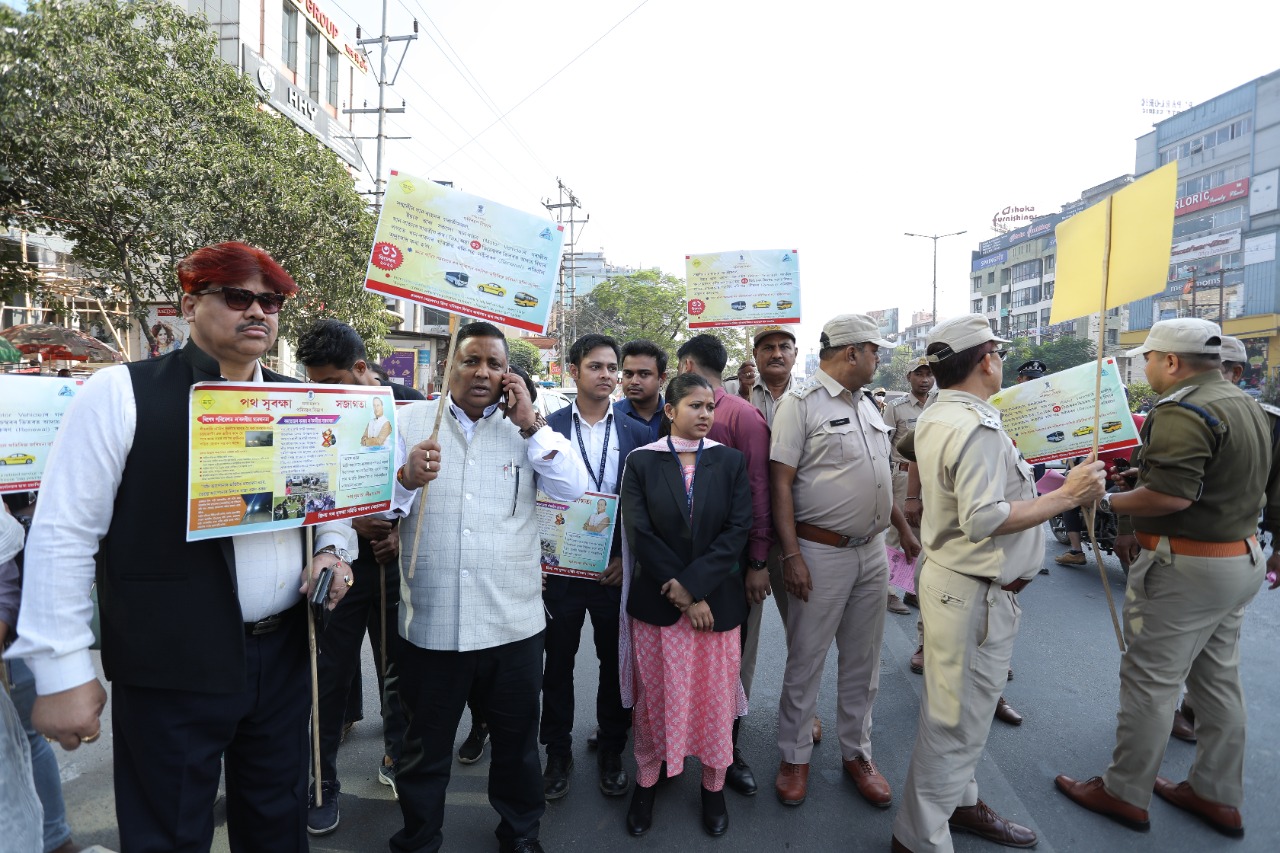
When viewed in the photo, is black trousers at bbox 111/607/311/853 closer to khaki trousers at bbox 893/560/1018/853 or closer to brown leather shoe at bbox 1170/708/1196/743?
khaki trousers at bbox 893/560/1018/853

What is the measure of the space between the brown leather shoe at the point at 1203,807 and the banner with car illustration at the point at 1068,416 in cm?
147

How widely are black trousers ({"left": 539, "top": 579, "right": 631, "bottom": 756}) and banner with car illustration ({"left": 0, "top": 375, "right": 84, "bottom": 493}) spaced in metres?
2.00

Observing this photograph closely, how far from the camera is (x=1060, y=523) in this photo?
8.36 metres

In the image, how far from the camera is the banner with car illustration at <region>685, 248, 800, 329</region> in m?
5.86

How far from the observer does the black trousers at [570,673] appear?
10.7 feet

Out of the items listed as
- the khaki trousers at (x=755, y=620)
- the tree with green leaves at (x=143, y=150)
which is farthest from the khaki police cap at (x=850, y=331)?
the tree with green leaves at (x=143, y=150)

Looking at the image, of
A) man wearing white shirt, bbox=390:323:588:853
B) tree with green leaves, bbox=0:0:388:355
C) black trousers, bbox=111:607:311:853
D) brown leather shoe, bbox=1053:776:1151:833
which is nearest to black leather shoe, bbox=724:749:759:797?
man wearing white shirt, bbox=390:323:588:853

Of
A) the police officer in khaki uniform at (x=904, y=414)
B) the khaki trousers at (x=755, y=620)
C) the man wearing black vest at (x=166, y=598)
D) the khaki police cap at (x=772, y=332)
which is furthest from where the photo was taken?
the police officer in khaki uniform at (x=904, y=414)

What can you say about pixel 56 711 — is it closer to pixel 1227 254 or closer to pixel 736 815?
pixel 736 815

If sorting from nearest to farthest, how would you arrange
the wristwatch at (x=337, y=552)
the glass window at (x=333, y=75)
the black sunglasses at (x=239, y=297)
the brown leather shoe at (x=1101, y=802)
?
the black sunglasses at (x=239, y=297)
the wristwatch at (x=337, y=552)
the brown leather shoe at (x=1101, y=802)
the glass window at (x=333, y=75)

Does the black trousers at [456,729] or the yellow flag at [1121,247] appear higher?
the yellow flag at [1121,247]

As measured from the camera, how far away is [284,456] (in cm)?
194

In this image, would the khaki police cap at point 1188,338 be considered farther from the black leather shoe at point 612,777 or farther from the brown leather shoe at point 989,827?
the black leather shoe at point 612,777

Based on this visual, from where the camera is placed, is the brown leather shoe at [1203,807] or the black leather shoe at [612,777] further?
the black leather shoe at [612,777]
